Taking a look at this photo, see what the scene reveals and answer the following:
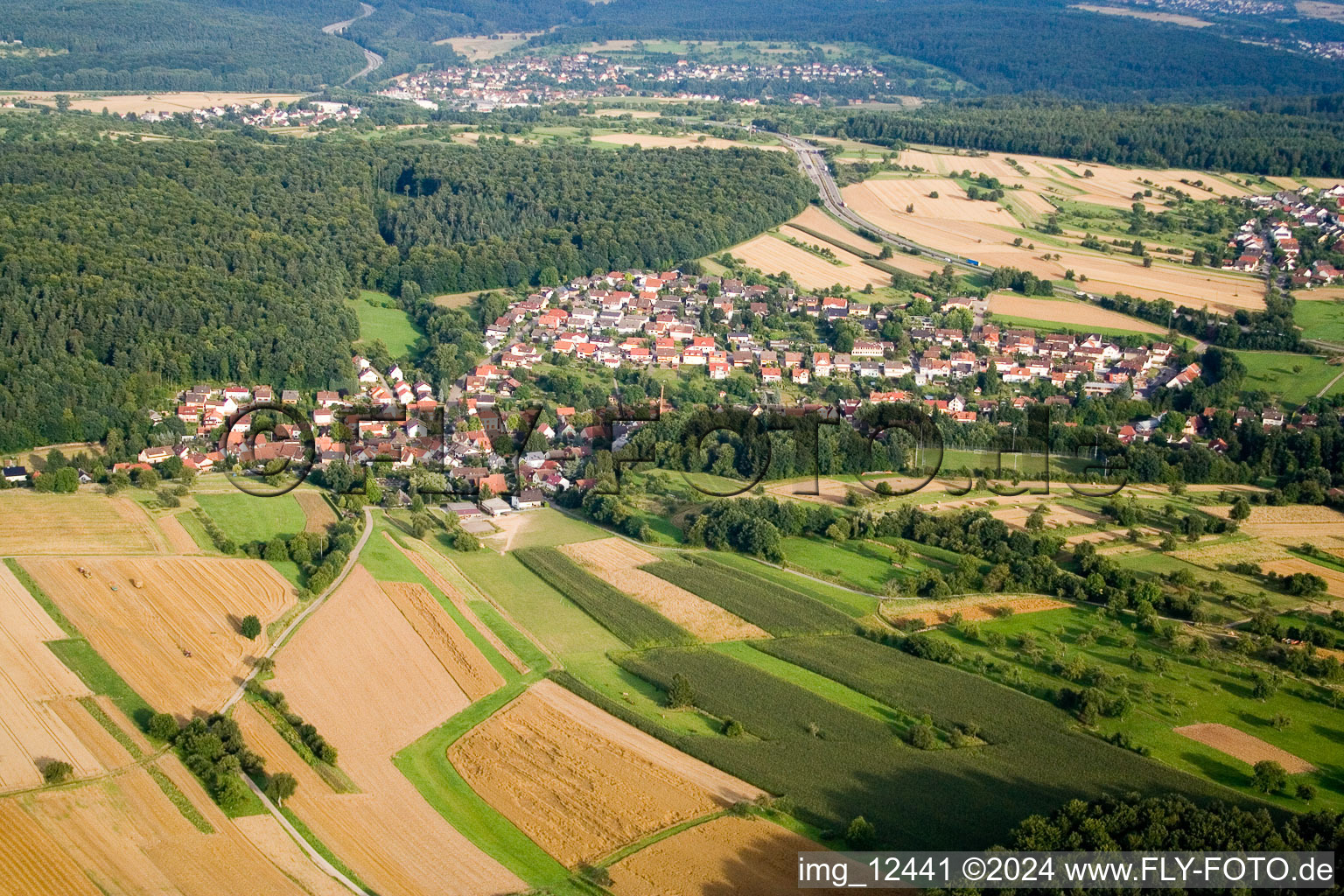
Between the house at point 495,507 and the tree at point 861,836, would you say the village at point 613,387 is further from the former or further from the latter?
the tree at point 861,836

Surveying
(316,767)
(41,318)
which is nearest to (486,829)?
(316,767)

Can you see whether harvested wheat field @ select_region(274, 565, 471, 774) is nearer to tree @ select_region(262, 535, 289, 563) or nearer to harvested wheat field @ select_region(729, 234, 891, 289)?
tree @ select_region(262, 535, 289, 563)

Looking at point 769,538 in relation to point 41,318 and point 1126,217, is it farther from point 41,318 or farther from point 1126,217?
point 1126,217

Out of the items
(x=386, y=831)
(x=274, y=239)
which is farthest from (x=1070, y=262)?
(x=386, y=831)

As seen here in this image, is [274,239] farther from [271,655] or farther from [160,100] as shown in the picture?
[160,100]

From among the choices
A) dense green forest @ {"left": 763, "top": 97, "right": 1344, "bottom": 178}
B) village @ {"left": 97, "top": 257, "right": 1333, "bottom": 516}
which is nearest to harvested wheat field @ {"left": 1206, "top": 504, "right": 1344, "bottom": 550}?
village @ {"left": 97, "top": 257, "right": 1333, "bottom": 516}
